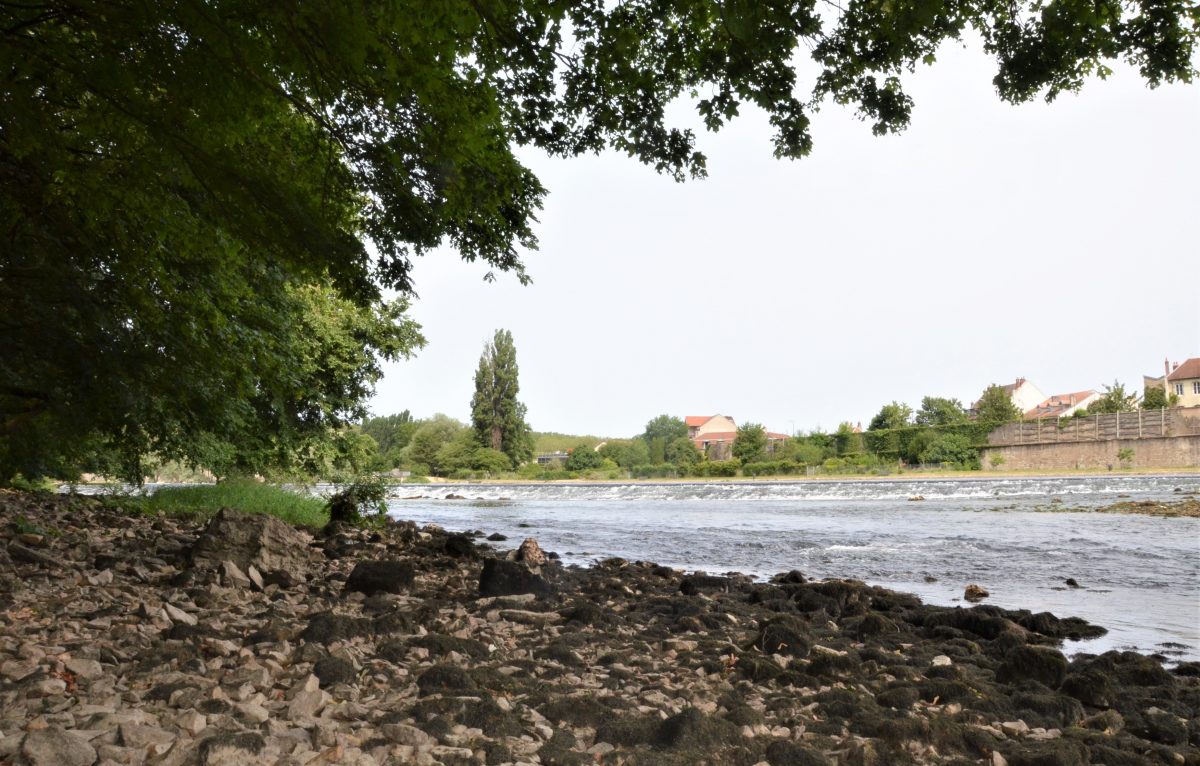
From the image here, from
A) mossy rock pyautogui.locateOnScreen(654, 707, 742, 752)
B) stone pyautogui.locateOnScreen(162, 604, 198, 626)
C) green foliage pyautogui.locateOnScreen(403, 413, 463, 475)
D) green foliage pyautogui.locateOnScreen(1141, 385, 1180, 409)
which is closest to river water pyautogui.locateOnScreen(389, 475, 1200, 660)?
mossy rock pyautogui.locateOnScreen(654, 707, 742, 752)

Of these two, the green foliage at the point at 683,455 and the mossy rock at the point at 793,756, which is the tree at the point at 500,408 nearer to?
the green foliage at the point at 683,455

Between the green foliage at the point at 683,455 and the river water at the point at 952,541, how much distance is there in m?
20.6

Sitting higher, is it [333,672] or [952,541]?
[333,672]

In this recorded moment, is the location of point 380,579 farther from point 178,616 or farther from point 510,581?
point 178,616

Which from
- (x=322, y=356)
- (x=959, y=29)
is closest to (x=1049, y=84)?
(x=959, y=29)

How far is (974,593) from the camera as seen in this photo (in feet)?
31.0

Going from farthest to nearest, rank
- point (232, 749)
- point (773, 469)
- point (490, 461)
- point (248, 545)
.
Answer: point (490, 461) < point (773, 469) < point (248, 545) < point (232, 749)

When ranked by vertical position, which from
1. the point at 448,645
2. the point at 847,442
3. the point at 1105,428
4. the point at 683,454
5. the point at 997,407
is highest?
the point at 997,407

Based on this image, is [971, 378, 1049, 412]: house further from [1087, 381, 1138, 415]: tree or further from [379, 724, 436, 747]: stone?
[379, 724, 436, 747]: stone

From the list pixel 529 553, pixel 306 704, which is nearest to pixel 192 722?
pixel 306 704

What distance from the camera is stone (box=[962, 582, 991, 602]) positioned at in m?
9.30

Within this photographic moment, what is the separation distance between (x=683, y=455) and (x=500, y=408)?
46.8ft

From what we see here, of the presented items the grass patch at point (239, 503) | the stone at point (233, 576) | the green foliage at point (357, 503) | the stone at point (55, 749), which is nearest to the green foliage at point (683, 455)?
the grass patch at point (239, 503)

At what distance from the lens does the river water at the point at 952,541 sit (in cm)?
911
